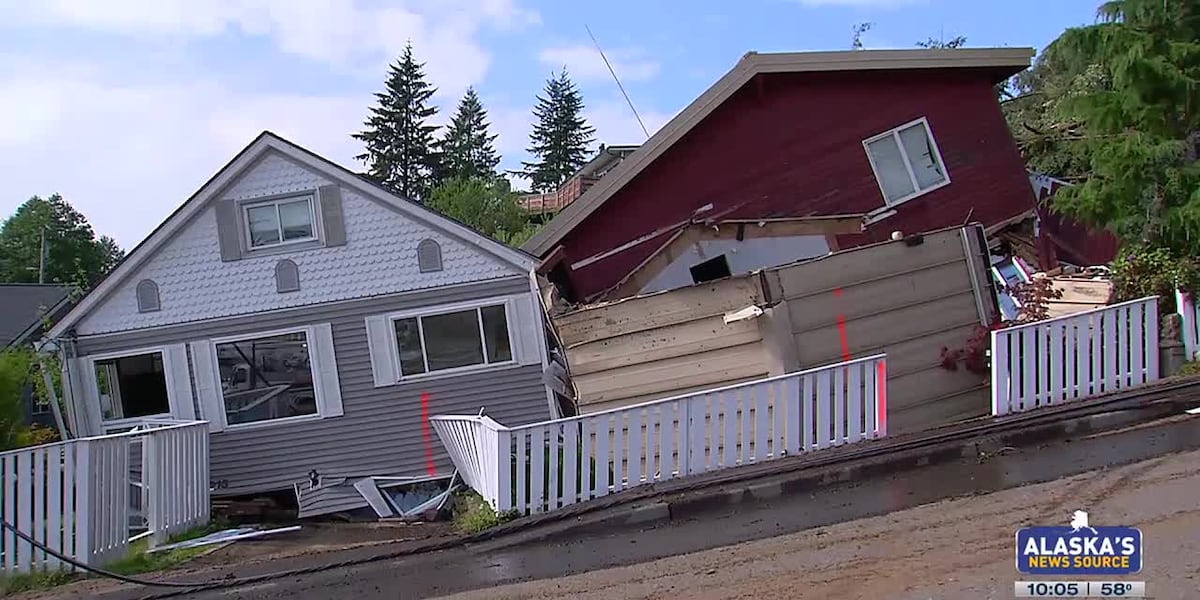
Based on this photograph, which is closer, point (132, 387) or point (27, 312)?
point (132, 387)

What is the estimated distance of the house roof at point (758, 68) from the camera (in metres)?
15.6

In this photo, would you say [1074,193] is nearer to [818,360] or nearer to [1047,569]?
[818,360]

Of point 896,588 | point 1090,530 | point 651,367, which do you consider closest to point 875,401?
point 651,367

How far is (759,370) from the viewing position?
11367 millimetres

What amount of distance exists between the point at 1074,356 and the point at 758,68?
696cm

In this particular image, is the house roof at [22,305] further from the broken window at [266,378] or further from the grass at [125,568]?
the grass at [125,568]

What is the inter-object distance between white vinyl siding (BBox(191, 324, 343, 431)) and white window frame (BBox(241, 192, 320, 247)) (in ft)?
4.35

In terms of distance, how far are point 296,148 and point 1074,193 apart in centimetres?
1105

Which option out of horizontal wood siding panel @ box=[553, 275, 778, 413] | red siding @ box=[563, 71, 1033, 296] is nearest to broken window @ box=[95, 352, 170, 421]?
red siding @ box=[563, 71, 1033, 296]

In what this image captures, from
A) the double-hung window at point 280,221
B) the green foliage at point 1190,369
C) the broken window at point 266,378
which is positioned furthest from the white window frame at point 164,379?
the green foliage at point 1190,369

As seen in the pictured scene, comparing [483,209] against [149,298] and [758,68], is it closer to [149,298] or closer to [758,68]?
[149,298]

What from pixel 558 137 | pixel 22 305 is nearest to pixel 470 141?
pixel 558 137

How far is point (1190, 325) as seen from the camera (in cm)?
1097

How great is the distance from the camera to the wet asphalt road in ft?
25.6
